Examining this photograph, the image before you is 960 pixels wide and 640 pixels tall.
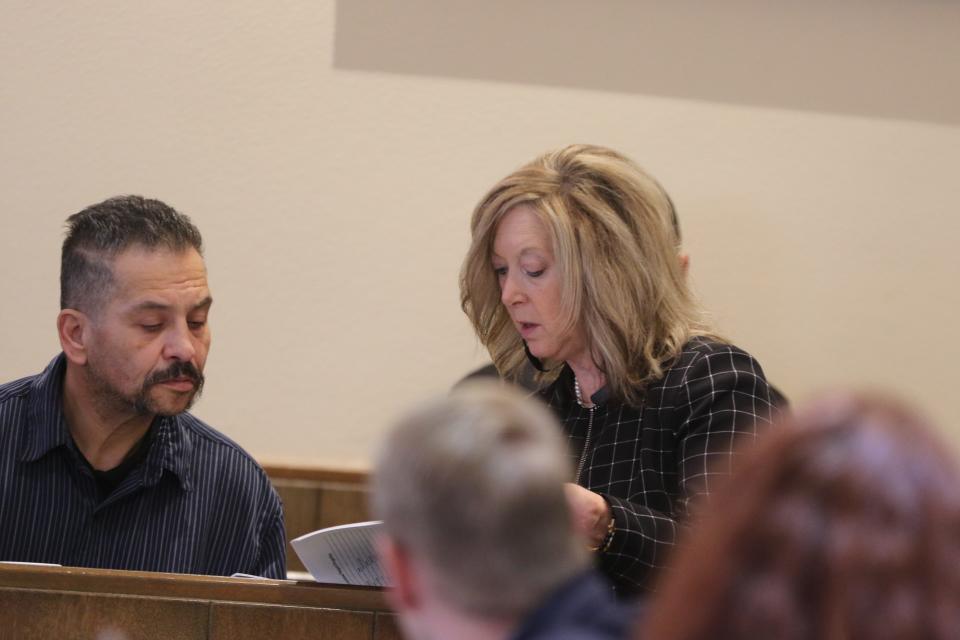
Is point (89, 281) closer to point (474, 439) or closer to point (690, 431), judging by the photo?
point (690, 431)

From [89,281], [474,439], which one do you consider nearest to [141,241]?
[89,281]

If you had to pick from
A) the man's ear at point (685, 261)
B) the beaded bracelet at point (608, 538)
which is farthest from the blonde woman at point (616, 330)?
the man's ear at point (685, 261)

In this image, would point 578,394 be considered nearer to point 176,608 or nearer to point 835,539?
point 176,608

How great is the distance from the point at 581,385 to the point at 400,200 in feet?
3.54

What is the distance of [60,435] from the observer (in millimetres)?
2188

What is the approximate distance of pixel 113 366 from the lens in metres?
2.19

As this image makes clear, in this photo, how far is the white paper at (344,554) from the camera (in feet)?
5.85

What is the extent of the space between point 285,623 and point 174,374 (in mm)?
586

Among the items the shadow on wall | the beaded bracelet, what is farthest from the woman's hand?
the shadow on wall

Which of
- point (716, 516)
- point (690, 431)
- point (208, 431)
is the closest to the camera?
point (716, 516)

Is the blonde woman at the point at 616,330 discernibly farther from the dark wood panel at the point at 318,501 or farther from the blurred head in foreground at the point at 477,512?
the blurred head in foreground at the point at 477,512

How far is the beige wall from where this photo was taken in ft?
10.4

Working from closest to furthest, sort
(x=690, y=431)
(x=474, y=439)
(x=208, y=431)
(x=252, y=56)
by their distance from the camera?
1. (x=474, y=439)
2. (x=690, y=431)
3. (x=208, y=431)
4. (x=252, y=56)

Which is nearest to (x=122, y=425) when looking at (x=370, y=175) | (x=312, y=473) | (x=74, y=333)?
(x=74, y=333)
